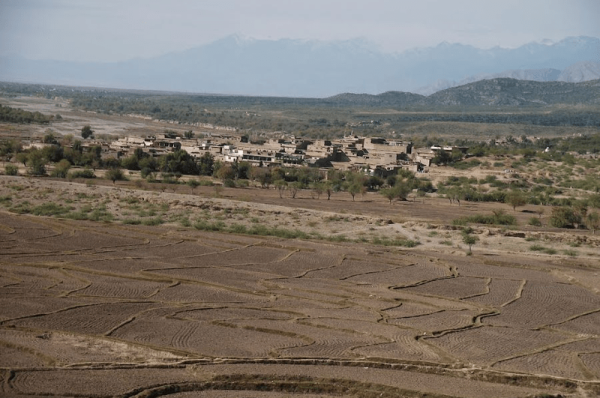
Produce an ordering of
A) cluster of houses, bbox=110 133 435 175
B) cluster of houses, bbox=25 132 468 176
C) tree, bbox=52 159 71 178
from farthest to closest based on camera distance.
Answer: cluster of houses, bbox=110 133 435 175
cluster of houses, bbox=25 132 468 176
tree, bbox=52 159 71 178

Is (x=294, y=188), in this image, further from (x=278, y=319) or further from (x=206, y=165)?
(x=278, y=319)

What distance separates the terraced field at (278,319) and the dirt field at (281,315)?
0.06 metres

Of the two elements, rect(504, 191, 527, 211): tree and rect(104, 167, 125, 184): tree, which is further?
rect(104, 167, 125, 184): tree

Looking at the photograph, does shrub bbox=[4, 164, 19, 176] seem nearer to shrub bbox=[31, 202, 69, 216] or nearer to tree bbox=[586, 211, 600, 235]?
shrub bbox=[31, 202, 69, 216]

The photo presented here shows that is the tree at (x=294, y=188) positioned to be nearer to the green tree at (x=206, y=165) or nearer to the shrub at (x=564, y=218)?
the green tree at (x=206, y=165)

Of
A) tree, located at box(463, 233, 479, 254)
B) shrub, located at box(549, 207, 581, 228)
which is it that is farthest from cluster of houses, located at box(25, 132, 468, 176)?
tree, located at box(463, 233, 479, 254)

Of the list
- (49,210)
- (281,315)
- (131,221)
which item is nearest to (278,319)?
(281,315)

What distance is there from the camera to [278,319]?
23.6 metres

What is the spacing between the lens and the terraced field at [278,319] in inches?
711

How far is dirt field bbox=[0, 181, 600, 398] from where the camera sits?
713 inches

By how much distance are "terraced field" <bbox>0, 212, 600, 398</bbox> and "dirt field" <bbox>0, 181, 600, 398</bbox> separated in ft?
0.19

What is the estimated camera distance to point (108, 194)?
51438mm

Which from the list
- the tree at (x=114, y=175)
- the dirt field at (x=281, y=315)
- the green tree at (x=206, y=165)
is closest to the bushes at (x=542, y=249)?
the dirt field at (x=281, y=315)

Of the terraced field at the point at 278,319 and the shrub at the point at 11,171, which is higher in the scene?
the terraced field at the point at 278,319
